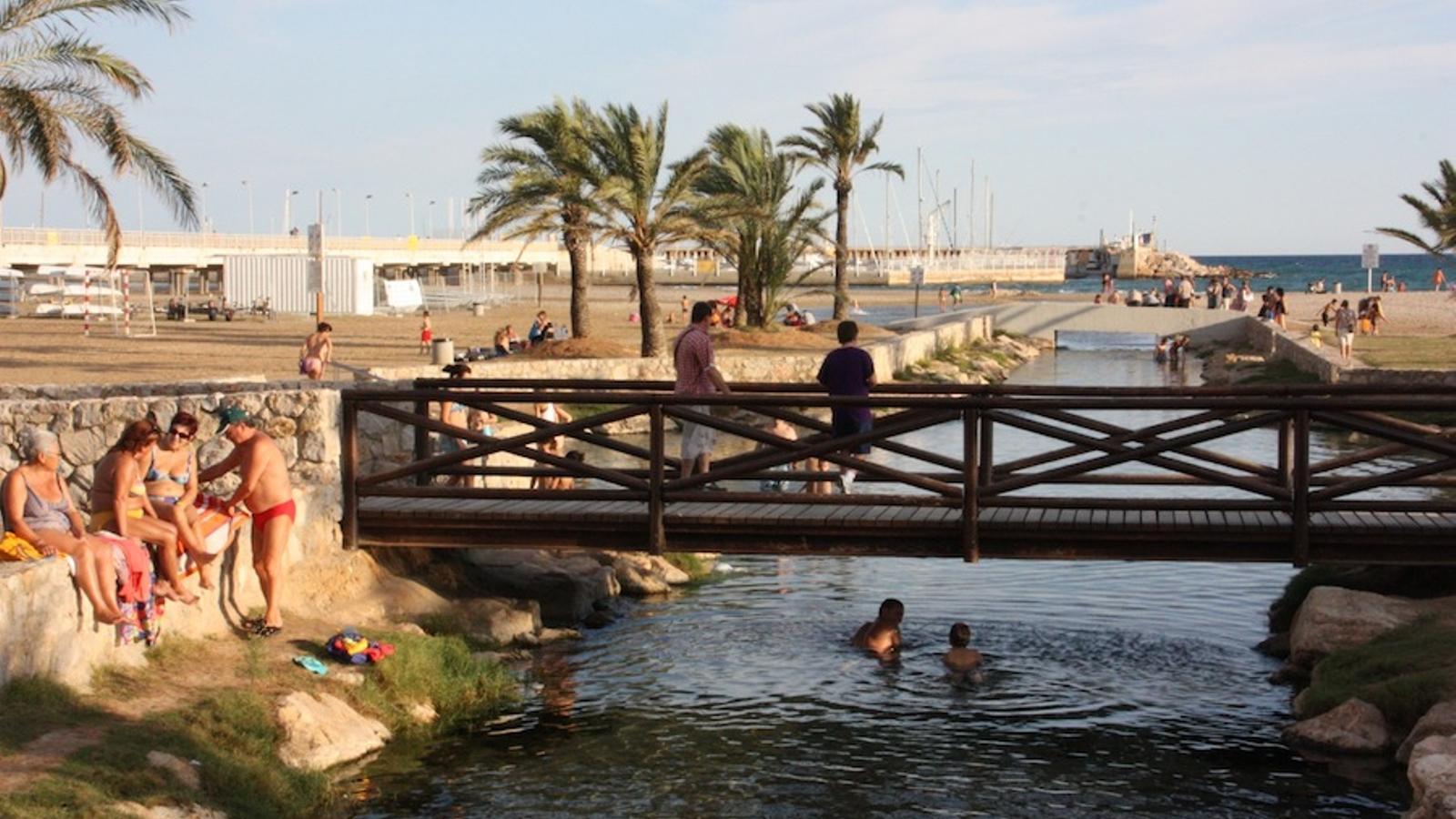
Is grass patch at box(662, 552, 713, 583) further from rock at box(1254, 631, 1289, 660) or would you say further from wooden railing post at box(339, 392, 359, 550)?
rock at box(1254, 631, 1289, 660)

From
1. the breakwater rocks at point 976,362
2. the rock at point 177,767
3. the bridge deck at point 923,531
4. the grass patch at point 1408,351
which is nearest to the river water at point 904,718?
the rock at point 177,767

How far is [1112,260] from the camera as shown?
17888cm

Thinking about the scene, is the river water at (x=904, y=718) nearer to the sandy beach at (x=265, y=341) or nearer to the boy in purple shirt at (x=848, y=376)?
the boy in purple shirt at (x=848, y=376)

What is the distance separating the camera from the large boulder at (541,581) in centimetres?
1691

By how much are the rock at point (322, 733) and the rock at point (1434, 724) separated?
271 inches

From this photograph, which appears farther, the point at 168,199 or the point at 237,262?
the point at 237,262

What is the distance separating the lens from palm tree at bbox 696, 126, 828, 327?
4984 cm

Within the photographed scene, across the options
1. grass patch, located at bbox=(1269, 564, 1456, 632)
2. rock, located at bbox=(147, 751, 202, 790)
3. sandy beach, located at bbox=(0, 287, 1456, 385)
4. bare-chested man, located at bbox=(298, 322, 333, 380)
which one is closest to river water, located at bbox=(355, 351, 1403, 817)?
grass patch, located at bbox=(1269, 564, 1456, 632)

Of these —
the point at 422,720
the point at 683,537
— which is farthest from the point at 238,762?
the point at 683,537

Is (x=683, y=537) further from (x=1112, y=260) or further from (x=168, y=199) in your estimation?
(x=1112, y=260)

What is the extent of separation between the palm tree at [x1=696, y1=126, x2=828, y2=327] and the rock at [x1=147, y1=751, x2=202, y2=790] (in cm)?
3778

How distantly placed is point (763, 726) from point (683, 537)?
1.55 meters

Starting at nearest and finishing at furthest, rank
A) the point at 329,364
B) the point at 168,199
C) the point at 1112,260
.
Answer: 1. the point at 168,199
2. the point at 329,364
3. the point at 1112,260

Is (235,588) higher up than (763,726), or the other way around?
(235,588)
